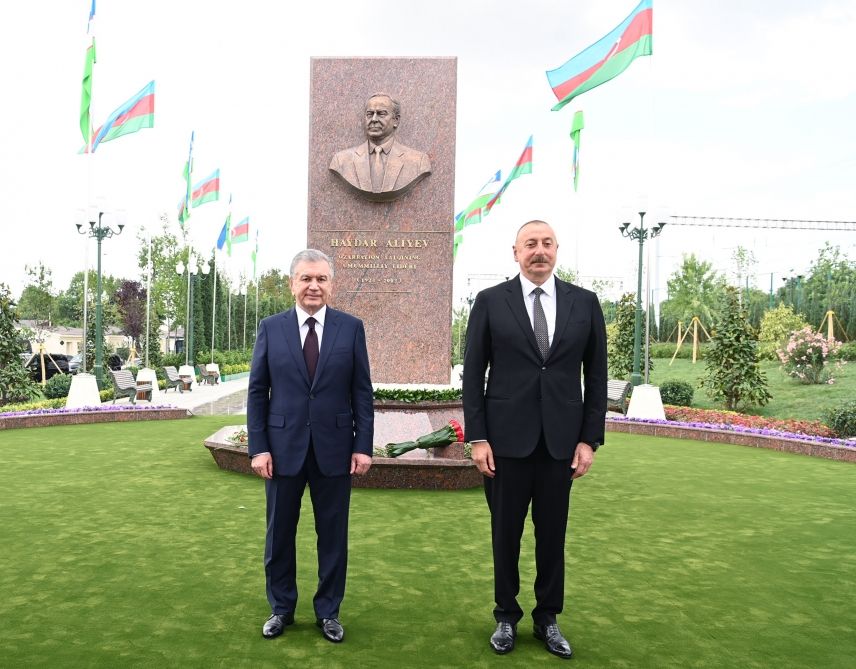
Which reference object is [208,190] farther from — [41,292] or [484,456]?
[41,292]

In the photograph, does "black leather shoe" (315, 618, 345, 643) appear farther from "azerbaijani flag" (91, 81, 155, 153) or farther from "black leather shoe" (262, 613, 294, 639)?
"azerbaijani flag" (91, 81, 155, 153)

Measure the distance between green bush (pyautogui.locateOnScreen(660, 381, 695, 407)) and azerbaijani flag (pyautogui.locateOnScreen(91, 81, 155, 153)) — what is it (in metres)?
11.7

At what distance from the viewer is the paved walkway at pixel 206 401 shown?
13.8 m

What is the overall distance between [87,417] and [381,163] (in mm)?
6328

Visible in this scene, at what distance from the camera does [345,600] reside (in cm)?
331

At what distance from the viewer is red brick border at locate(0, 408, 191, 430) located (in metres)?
9.46

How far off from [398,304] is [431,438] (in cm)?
163

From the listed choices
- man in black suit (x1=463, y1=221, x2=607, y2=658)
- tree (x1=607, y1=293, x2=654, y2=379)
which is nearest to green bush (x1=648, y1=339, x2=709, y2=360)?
tree (x1=607, y1=293, x2=654, y2=379)

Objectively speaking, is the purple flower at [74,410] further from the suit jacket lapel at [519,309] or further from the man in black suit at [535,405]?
the suit jacket lapel at [519,309]

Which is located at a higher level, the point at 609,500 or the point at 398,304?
the point at 398,304

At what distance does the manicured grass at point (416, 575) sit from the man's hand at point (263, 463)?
Answer: 701mm

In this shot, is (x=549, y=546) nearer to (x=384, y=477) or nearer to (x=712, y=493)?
(x=384, y=477)

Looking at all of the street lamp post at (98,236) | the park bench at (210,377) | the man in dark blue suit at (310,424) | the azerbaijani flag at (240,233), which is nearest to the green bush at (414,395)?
the man in dark blue suit at (310,424)

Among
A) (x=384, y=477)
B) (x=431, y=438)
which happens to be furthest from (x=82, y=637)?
(x=431, y=438)
